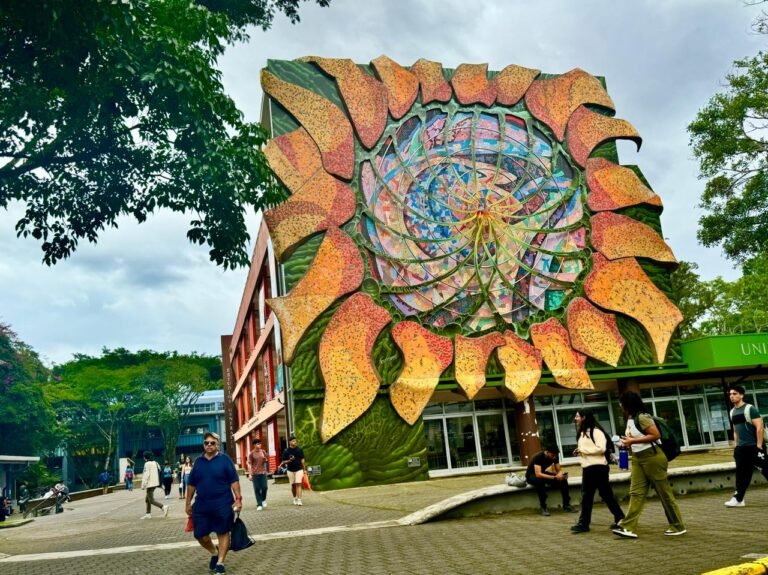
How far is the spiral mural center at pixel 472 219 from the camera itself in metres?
24.0

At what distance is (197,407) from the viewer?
3172 inches

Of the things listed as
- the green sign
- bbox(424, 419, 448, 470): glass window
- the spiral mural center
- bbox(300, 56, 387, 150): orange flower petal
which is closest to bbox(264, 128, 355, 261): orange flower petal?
the spiral mural center

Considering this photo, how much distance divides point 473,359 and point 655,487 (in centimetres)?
1583

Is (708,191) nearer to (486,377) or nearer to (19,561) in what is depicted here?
(486,377)

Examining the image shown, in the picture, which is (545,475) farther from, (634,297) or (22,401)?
(22,401)

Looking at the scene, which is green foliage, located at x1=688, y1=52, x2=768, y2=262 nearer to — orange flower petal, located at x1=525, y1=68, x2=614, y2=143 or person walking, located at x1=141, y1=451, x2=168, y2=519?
orange flower petal, located at x1=525, y1=68, x2=614, y2=143

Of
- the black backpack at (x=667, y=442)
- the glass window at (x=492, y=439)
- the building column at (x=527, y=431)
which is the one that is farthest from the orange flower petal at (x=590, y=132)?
the black backpack at (x=667, y=442)

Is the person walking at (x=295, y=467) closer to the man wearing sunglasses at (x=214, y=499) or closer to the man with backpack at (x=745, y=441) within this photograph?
the man wearing sunglasses at (x=214, y=499)

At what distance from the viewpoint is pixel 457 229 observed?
24750 mm

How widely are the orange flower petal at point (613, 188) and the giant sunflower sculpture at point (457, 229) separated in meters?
0.05

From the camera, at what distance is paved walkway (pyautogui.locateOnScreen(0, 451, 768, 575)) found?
272 inches

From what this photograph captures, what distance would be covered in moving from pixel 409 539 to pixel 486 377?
15.1 metres

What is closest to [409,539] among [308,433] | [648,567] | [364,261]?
[648,567]

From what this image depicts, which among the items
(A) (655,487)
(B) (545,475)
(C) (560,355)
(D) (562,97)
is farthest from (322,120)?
(A) (655,487)
